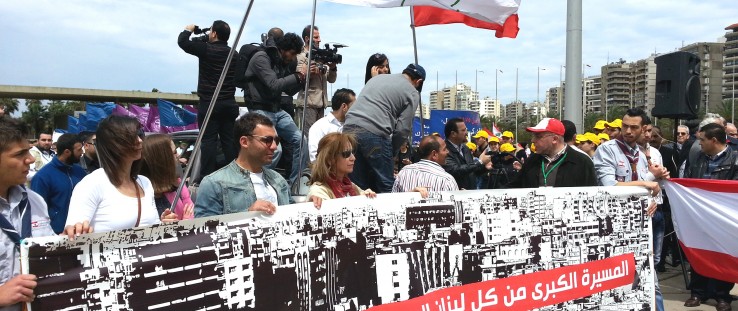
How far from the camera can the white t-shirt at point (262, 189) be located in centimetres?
356

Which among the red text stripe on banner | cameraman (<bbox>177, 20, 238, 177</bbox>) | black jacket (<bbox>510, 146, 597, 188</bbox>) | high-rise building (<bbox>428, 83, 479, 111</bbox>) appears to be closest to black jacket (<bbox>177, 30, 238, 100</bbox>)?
cameraman (<bbox>177, 20, 238, 177</bbox>)

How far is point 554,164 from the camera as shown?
5.01m

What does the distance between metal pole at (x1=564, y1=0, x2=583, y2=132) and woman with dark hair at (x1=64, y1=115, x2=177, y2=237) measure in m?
6.15

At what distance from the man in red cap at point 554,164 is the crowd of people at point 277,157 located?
0.4 inches

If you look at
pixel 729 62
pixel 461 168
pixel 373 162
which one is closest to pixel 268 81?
pixel 373 162

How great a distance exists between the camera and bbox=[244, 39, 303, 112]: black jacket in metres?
5.78

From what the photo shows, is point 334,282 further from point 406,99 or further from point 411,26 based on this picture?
point 411,26

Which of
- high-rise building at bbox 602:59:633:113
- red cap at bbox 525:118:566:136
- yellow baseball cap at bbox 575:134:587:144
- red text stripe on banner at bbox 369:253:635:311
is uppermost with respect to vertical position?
high-rise building at bbox 602:59:633:113

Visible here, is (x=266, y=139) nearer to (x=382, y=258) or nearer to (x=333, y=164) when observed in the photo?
(x=333, y=164)

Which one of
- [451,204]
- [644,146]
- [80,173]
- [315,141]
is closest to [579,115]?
[644,146]

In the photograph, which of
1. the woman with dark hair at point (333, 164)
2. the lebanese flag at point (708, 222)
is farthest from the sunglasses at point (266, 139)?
the lebanese flag at point (708, 222)

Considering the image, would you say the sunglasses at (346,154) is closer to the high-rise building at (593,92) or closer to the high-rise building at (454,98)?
the high-rise building at (454,98)

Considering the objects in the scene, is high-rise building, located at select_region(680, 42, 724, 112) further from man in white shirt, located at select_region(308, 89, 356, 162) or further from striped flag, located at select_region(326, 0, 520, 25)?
man in white shirt, located at select_region(308, 89, 356, 162)

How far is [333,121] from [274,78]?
102 cm
